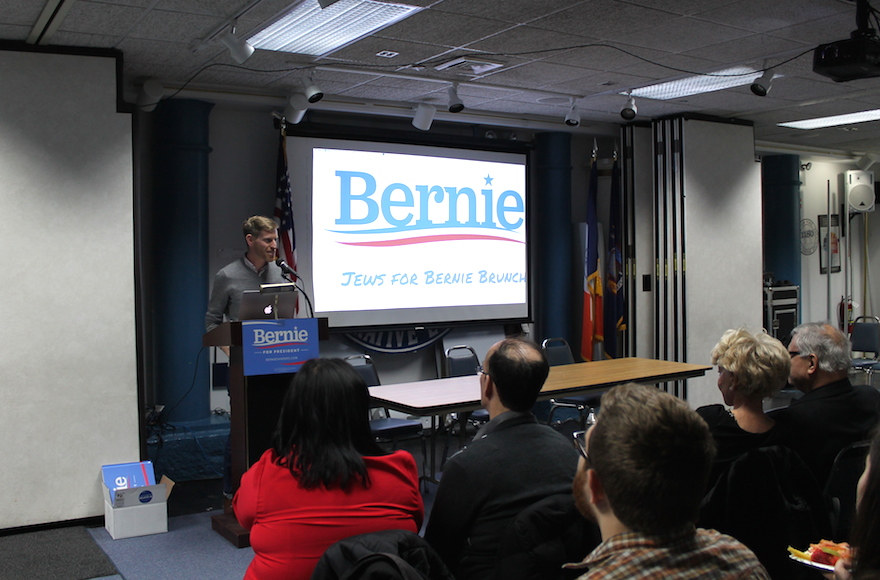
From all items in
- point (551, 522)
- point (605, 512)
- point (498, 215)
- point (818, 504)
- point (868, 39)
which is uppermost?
point (868, 39)

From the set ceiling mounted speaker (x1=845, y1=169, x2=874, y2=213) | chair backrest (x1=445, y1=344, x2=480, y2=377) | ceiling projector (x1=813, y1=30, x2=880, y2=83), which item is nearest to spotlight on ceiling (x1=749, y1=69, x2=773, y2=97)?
ceiling projector (x1=813, y1=30, x2=880, y2=83)

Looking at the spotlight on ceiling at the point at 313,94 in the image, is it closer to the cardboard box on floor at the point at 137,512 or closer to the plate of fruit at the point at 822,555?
the cardboard box on floor at the point at 137,512

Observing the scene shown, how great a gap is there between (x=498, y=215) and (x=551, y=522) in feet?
17.2

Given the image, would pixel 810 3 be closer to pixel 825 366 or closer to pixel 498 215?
pixel 825 366

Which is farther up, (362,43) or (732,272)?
(362,43)

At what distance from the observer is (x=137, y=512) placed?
165 inches

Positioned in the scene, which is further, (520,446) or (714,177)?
(714,177)

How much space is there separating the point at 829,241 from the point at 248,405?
26.8ft

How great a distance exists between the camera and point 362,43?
Result: 14.9 feet

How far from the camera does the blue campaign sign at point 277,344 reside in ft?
12.4

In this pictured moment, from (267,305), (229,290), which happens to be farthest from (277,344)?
(229,290)

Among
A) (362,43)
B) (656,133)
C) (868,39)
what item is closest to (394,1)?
(362,43)

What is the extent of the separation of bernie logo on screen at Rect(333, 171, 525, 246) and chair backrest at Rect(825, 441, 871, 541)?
4.10 meters

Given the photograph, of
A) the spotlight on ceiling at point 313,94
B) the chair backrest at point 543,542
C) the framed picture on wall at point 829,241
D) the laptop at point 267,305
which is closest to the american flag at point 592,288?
the spotlight on ceiling at point 313,94
